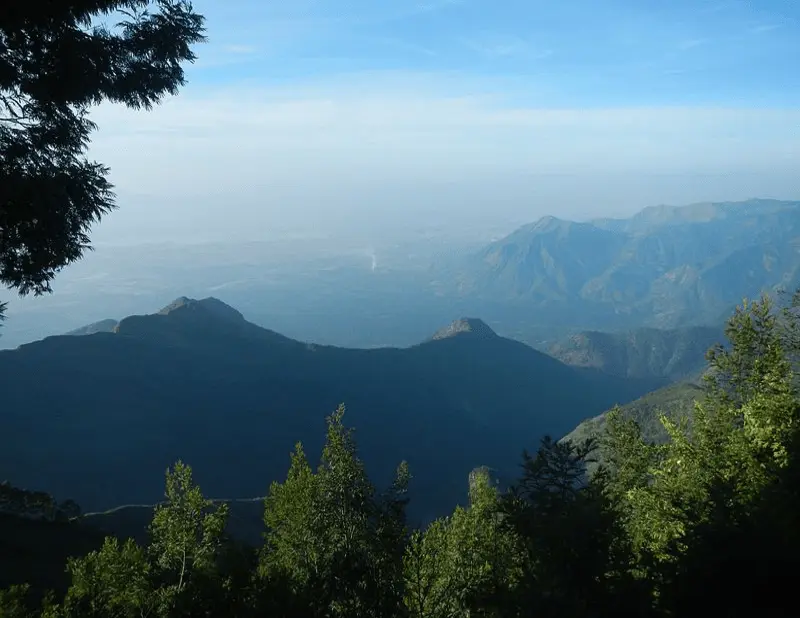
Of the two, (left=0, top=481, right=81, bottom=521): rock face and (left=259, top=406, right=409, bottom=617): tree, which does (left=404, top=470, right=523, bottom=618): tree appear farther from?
(left=0, top=481, right=81, bottom=521): rock face

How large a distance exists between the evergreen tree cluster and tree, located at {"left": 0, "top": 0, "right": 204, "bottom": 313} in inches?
367

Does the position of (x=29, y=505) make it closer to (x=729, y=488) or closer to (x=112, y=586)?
(x=112, y=586)

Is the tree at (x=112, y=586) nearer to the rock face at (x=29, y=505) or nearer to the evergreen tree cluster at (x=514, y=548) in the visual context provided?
the evergreen tree cluster at (x=514, y=548)

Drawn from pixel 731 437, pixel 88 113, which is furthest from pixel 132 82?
pixel 731 437

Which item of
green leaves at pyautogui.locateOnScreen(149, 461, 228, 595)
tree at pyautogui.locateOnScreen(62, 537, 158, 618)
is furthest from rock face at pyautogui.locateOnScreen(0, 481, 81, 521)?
tree at pyautogui.locateOnScreen(62, 537, 158, 618)

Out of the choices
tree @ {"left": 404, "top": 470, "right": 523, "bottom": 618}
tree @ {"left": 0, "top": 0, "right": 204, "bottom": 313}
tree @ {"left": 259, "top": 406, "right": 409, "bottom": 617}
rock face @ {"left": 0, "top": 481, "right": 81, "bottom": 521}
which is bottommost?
rock face @ {"left": 0, "top": 481, "right": 81, "bottom": 521}

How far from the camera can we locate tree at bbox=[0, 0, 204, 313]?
1228 centimetres

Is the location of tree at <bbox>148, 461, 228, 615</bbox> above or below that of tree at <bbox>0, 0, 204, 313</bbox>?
below

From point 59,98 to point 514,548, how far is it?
842 inches

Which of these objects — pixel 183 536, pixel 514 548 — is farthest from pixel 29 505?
pixel 514 548

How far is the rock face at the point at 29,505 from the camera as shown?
52.4 m

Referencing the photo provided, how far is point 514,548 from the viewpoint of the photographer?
71.2 ft

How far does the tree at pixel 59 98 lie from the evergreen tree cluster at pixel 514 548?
9323 mm

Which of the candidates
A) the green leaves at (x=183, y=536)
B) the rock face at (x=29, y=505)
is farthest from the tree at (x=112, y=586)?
the rock face at (x=29, y=505)
